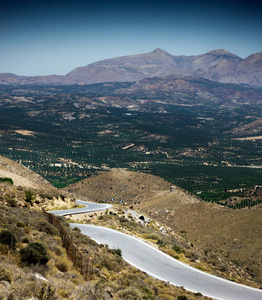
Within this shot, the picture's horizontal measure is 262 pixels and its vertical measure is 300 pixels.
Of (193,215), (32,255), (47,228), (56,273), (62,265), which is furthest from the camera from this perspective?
(193,215)

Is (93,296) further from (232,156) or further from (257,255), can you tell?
(232,156)

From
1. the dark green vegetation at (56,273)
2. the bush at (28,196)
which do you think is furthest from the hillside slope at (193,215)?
the bush at (28,196)

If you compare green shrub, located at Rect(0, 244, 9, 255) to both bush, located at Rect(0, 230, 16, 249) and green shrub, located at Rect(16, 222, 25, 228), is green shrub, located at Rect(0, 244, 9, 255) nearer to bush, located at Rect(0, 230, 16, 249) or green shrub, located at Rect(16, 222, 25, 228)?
bush, located at Rect(0, 230, 16, 249)

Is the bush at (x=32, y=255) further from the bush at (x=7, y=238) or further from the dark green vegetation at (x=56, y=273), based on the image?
the bush at (x=7, y=238)

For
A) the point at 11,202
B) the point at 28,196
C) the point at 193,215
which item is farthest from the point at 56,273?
the point at 193,215

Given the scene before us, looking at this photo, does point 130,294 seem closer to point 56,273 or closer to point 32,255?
point 56,273

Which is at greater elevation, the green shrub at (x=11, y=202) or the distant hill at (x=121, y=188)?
the green shrub at (x=11, y=202)
